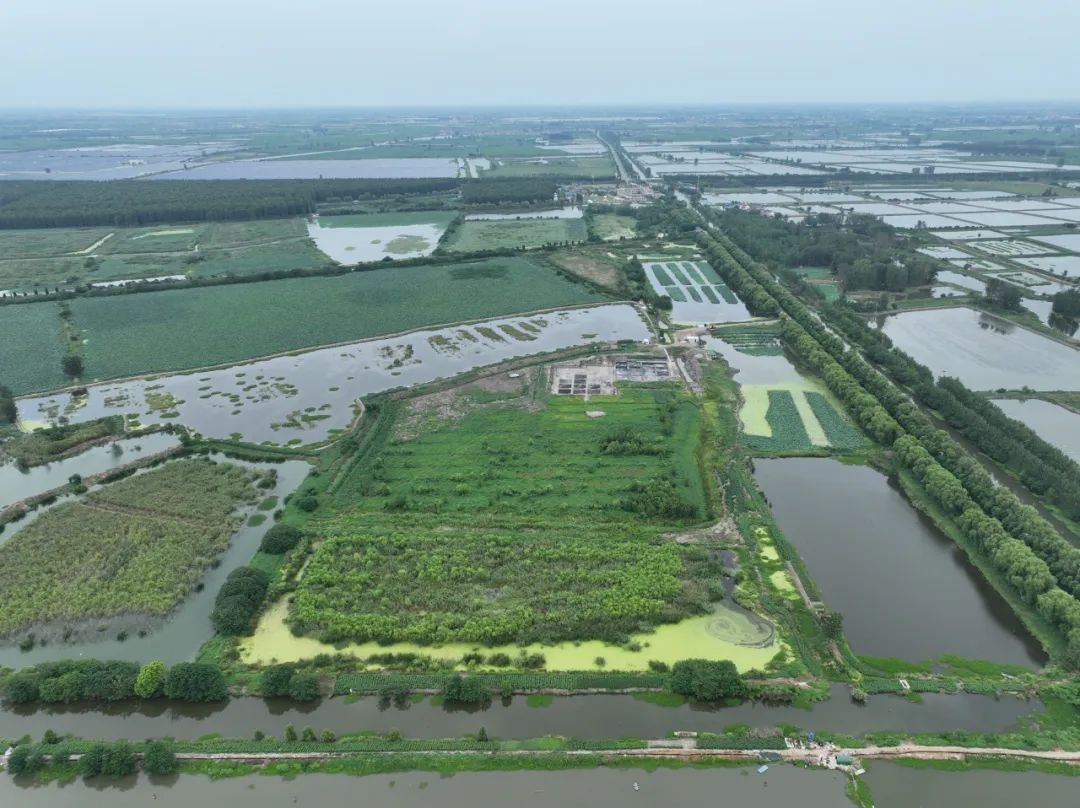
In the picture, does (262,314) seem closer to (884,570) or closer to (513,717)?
(513,717)

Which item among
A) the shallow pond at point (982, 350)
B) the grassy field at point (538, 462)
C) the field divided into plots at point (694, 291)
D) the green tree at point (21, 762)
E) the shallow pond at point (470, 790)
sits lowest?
the shallow pond at point (470, 790)

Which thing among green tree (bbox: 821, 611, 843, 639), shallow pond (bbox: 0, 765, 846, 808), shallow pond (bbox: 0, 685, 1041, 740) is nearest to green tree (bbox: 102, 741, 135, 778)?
shallow pond (bbox: 0, 765, 846, 808)

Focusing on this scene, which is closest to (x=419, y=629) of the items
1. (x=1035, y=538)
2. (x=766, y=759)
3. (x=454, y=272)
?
(x=766, y=759)

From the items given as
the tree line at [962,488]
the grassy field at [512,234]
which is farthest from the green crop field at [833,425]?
the grassy field at [512,234]

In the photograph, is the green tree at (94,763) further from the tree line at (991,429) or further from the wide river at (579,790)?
the tree line at (991,429)

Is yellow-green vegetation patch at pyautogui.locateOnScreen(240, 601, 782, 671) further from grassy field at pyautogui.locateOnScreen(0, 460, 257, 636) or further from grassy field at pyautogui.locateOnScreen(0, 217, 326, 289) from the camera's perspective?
grassy field at pyautogui.locateOnScreen(0, 217, 326, 289)

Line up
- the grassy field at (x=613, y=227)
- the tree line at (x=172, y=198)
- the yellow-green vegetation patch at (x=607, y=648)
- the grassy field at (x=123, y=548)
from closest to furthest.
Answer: the yellow-green vegetation patch at (x=607, y=648)
the grassy field at (x=123, y=548)
the grassy field at (x=613, y=227)
the tree line at (x=172, y=198)
